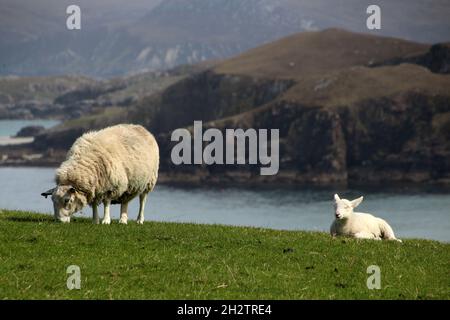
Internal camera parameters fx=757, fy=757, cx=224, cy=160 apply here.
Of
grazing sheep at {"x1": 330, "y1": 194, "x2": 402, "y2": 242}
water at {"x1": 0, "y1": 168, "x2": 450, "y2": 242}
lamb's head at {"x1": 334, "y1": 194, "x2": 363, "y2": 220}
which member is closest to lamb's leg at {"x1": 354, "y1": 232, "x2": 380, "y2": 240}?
grazing sheep at {"x1": 330, "y1": 194, "x2": 402, "y2": 242}

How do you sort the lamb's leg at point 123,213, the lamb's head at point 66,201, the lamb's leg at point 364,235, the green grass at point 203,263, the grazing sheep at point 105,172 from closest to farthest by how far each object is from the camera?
the green grass at point 203,263, the lamb's leg at point 364,235, the lamb's head at point 66,201, the grazing sheep at point 105,172, the lamb's leg at point 123,213

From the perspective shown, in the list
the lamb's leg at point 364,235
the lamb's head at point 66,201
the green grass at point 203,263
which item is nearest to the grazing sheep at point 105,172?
the lamb's head at point 66,201

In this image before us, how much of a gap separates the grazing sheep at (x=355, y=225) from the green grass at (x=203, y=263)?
0.62 meters

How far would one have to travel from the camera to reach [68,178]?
22.2 m

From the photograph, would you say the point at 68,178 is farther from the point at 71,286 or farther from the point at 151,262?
the point at 71,286

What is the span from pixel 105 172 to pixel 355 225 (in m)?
7.54

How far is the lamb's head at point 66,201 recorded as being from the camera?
21609mm

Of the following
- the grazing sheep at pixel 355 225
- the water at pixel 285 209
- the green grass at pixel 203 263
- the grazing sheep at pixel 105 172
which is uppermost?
the grazing sheep at pixel 105 172

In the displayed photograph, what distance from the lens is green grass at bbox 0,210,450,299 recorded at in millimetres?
14430

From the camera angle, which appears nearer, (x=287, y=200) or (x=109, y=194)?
(x=109, y=194)

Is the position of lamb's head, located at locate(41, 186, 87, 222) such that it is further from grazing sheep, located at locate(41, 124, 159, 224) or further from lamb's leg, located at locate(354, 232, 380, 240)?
lamb's leg, located at locate(354, 232, 380, 240)

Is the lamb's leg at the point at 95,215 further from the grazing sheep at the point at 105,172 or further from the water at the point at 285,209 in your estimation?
the water at the point at 285,209

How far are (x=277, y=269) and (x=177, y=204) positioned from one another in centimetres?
16829
